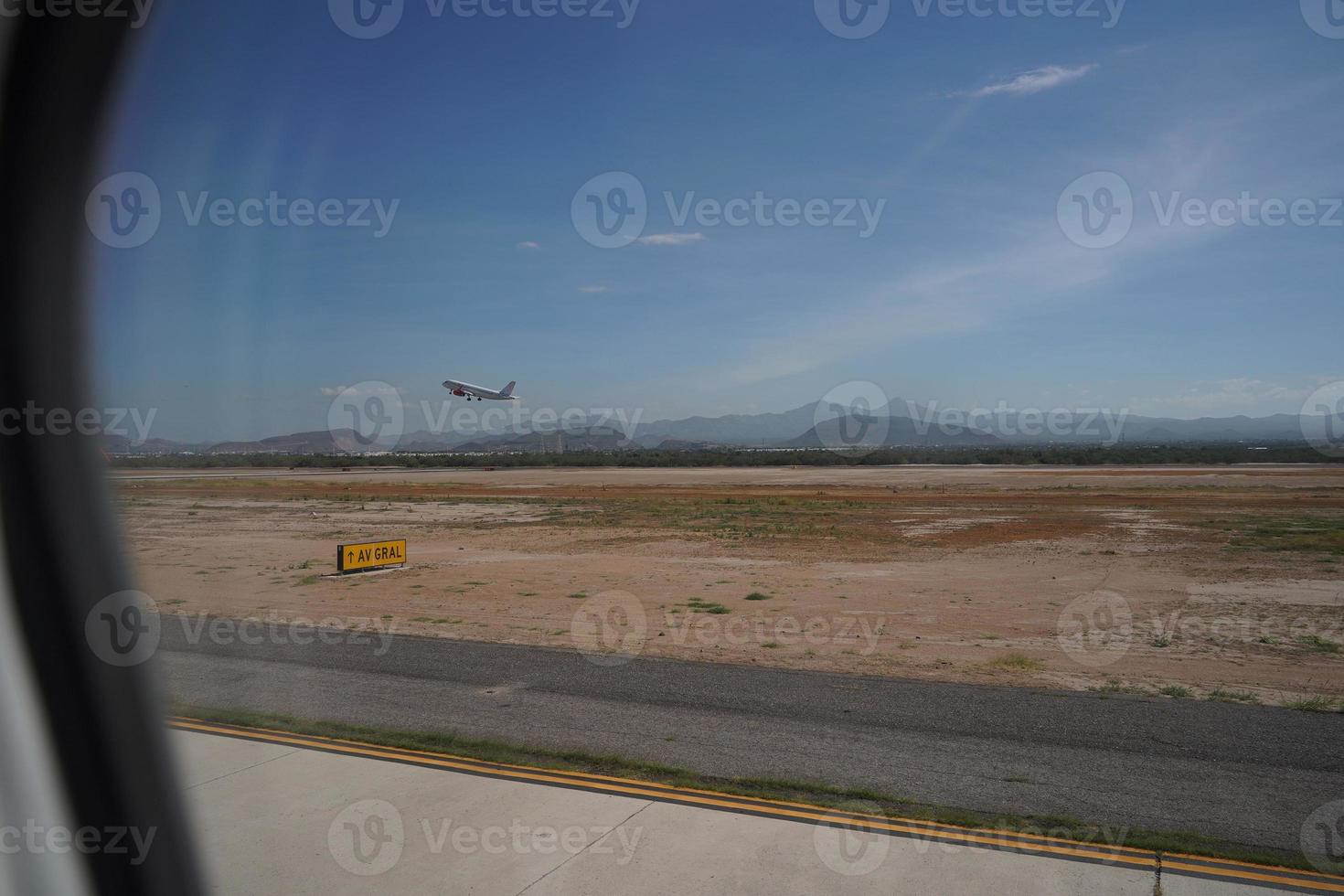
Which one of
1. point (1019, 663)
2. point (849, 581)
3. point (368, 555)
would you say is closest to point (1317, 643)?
point (1019, 663)

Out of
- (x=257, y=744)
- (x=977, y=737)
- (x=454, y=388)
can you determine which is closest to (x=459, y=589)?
(x=257, y=744)

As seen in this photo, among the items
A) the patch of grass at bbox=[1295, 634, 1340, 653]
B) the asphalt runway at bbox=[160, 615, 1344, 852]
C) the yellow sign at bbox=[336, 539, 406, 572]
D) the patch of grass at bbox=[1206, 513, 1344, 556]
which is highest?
the yellow sign at bbox=[336, 539, 406, 572]

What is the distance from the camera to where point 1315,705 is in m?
9.59

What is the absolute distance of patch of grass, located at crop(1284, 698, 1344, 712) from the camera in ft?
30.8

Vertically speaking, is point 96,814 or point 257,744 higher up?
point 96,814

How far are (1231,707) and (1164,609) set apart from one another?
7549 millimetres

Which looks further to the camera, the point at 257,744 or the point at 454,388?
the point at 454,388


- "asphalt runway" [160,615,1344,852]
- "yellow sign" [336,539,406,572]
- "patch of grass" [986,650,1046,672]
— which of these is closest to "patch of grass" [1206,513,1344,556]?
"patch of grass" [986,650,1046,672]

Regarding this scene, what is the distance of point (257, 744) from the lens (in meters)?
7.96

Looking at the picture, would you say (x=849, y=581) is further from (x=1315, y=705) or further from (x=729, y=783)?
(x=729, y=783)

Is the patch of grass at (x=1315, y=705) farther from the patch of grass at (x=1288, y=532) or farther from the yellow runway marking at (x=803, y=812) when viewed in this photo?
the patch of grass at (x=1288, y=532)

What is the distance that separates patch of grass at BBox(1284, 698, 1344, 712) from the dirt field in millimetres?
49

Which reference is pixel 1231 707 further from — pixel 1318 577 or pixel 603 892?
pixel 1318 577

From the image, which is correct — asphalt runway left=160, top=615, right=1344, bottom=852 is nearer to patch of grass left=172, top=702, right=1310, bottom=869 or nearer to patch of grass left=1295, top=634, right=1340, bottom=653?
patch of grass left=172, top=702, right=1310, bottom=869
